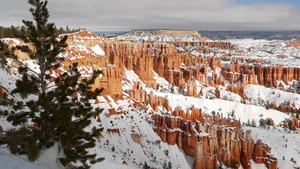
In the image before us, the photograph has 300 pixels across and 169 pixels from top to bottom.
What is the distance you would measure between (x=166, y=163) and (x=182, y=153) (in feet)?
17.1

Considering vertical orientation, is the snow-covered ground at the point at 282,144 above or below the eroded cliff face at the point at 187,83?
below

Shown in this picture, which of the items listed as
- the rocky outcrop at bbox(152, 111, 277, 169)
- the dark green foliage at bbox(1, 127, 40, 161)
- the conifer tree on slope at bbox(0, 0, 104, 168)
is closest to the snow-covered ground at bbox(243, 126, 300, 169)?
the rocky outcrop at bbox(152, 111, 277, 169)

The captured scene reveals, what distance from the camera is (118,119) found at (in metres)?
42.1

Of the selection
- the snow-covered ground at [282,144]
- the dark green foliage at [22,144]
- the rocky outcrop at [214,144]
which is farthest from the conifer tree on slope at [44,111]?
the snow-covered ground at [282,144]

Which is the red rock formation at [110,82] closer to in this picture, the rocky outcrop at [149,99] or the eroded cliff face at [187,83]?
the eroded cliff face at [187,83]

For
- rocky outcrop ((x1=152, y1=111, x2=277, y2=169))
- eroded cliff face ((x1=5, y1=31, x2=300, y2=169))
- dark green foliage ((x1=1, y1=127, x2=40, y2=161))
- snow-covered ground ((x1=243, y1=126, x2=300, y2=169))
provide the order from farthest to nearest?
snow-covered ground ((x1=243, y1=126, x2=300, y2=169)) < eroded cliff face ((x1=5, y1=31, x2=300, y2=169)) < rocky outcrop ((x1=152, y1=111, x2=277, y2=169)) < dark green foliage ((x1=1, y1=127, x2=40, y2=161))

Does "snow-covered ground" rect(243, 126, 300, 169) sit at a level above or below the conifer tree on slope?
below

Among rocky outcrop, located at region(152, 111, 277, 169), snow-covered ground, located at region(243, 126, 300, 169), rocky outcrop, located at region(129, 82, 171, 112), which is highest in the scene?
rocky outcrop, located at region(129, 82, 171, 112)

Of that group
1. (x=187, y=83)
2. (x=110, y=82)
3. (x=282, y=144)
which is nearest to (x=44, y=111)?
(x=110, y=82)

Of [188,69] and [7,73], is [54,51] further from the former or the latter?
[188,69]

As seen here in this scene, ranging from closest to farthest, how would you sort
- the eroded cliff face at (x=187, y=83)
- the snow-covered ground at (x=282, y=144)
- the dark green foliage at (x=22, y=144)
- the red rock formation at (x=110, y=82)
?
the dark green foliage at (x=22, y=144)
the eroded cliff face at (x=187, y=83)
the snow-covered ground at (x=282, y=144)
the red rock formation at (x=110, y=82)

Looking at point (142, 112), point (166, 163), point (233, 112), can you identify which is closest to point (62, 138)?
point (166, 163)

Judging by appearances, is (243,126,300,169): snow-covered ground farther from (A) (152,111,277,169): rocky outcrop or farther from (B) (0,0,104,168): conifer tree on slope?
(B) (0,0,104,168): conifer tree on slope

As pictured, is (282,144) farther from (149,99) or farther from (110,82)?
(110,82)
